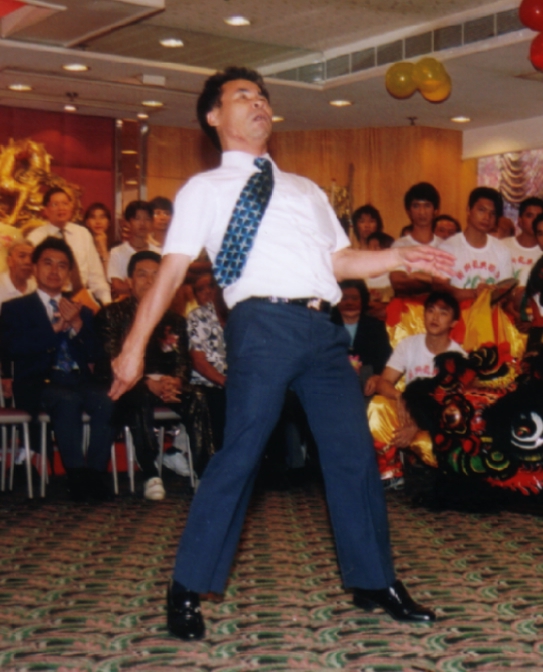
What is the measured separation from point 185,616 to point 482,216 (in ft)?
11.6

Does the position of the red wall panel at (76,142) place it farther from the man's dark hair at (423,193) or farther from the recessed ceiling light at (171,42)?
the man's dark hair at (423,193)

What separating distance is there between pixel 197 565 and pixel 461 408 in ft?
7.21

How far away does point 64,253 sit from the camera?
17.4 ft

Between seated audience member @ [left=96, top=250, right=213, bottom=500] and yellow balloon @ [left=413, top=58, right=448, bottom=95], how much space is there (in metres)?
3.24

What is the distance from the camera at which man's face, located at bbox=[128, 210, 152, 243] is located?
21.6 ft

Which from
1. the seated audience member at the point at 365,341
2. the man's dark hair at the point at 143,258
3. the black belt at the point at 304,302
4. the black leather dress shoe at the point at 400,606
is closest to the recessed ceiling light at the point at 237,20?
the seated audience member at the point at 365,341

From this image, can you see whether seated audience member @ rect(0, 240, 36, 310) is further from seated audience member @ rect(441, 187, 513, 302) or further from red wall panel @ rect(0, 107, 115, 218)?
red wall panel @ rect(0, 107, 115, 218)

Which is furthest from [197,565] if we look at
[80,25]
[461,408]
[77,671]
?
[80,25]

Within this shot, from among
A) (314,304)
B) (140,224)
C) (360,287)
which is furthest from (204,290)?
(314,304)

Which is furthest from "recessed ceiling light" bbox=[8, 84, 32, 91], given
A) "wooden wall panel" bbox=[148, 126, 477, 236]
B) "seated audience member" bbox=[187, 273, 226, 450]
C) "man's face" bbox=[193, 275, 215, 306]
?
"seated audience member" bbox=[187, 273, 226, 450]

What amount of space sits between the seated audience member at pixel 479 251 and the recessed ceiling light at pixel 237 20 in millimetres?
3090

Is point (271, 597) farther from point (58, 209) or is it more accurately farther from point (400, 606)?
point (58, 209)

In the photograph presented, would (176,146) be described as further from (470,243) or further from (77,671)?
(77,671)

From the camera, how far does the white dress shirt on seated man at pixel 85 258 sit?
6895 mm
